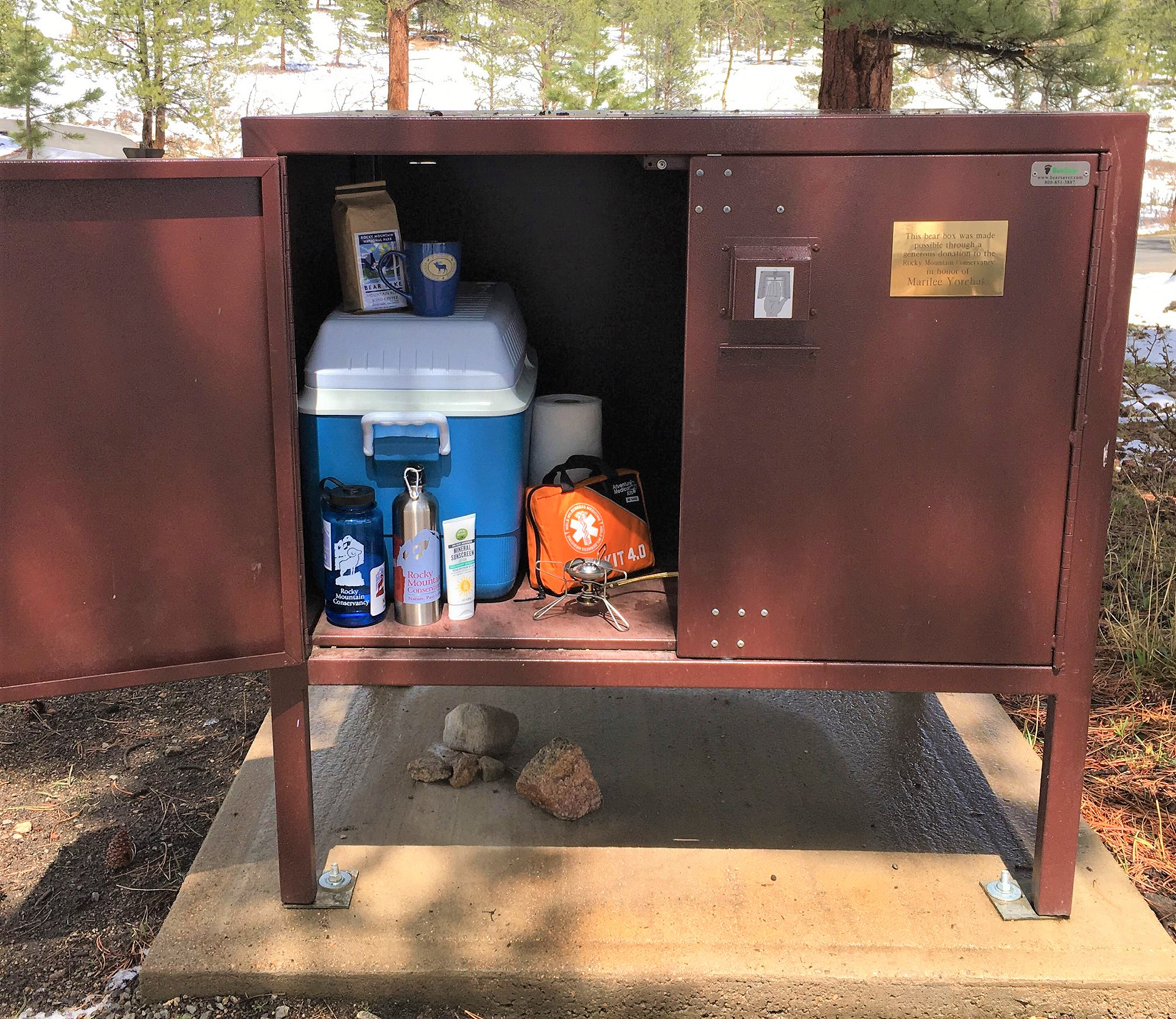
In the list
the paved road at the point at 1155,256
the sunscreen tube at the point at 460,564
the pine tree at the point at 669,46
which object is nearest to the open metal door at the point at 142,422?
the sunscreen tube at the point at 460,564

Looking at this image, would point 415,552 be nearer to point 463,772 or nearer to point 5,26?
point 463,772

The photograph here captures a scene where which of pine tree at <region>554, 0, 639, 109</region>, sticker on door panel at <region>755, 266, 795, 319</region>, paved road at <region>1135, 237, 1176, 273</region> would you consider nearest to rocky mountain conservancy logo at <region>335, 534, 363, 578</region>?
sticker on door panel at <region>755, 266, 795, 319</region>

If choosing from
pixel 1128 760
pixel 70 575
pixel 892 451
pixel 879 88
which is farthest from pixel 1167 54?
pixel 70 575

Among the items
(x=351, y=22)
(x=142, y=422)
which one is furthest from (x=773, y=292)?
(x=351, y=22)

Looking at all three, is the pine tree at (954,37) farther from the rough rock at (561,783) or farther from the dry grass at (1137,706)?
the rough rock at (561,783)

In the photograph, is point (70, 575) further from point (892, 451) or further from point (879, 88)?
point (879, 88)

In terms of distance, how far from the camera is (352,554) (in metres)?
2.19

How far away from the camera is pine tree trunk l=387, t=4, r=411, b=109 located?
12.8 meters

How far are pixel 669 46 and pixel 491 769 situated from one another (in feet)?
71.1

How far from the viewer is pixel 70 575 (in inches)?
75.2

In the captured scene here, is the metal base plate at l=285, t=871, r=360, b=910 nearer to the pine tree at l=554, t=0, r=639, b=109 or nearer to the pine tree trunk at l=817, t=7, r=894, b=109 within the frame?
the pine tree trunk at l=817, t=7, r=894, b=109

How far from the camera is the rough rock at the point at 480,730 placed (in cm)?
288

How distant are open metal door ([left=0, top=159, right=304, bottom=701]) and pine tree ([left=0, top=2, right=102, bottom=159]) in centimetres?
1386

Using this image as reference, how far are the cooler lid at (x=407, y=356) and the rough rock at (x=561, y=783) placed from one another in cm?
95
